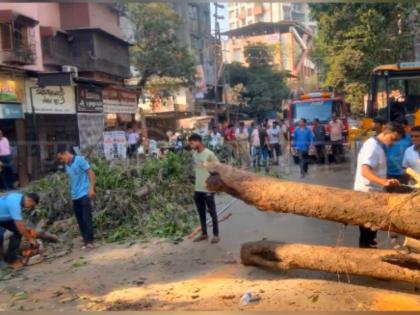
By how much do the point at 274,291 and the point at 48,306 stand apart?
7.23ft

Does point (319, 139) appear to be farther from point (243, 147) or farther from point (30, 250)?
point (30, 250)

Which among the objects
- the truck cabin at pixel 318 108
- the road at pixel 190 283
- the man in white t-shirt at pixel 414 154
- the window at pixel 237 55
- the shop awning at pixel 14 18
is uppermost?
the window at pixel 237 55

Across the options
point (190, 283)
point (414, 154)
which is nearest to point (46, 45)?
point (190, 283)

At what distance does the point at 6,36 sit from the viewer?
52.9ft

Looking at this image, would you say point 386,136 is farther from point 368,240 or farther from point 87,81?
point 87,81

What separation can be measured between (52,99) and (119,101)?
196 inches

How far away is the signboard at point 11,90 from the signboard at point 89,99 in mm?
2423

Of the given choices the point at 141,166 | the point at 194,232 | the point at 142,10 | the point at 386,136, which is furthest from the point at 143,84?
the point at 386,136

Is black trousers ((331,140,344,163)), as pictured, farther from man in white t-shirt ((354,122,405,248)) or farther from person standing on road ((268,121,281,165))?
man in white t-shirt ((354,122,405,248))

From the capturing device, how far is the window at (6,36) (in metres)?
15.9

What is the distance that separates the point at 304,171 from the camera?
1467 centimetres

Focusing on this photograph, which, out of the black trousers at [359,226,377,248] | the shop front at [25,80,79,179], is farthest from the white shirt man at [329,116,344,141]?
the black trousers at [359,226,377,248]

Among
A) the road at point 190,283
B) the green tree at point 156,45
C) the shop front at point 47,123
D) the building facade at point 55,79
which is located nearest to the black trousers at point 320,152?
the building facade at point 55,79

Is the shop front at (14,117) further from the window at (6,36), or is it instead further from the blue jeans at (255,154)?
the blue jeans at (255,154)
